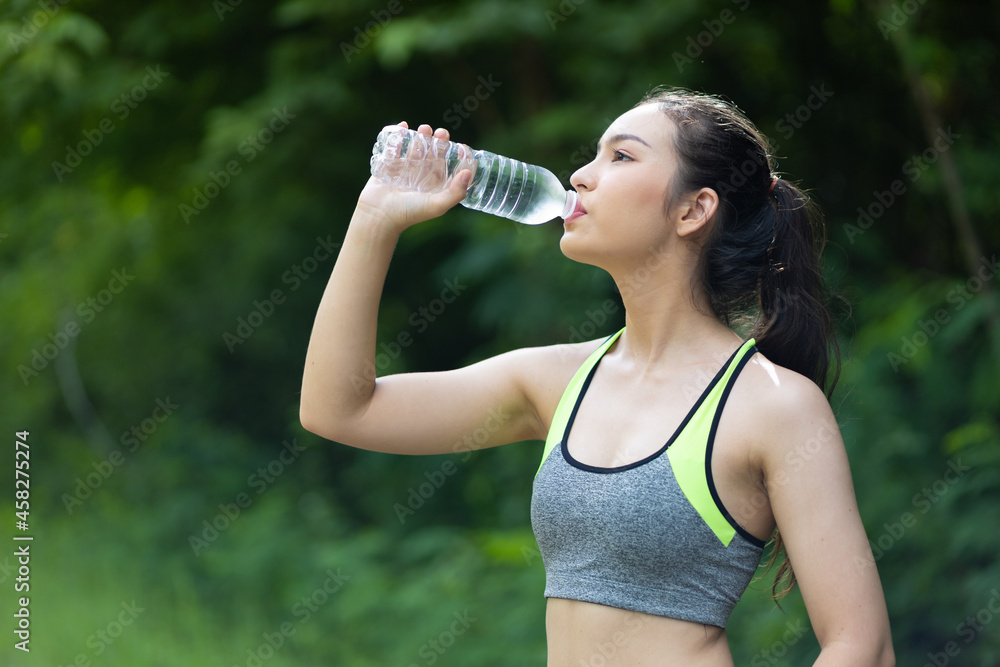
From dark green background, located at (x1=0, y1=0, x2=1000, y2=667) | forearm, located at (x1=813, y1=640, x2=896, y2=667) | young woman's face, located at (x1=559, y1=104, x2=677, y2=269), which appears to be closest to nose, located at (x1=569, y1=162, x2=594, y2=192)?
young woman's face, located at (x1=559, y1=104, x2=677, y2=269)

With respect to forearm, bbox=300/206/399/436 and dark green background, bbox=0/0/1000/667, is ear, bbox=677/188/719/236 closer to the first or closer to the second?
forearm, bbox=300/206/399/436

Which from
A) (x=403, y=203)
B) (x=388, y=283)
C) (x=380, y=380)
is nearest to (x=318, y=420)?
(x=380, y=380)

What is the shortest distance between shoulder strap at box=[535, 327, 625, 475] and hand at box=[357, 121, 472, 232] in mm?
410

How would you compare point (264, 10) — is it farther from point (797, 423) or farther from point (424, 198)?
point (797, 423)

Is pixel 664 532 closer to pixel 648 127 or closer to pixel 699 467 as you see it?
pixel 699 467

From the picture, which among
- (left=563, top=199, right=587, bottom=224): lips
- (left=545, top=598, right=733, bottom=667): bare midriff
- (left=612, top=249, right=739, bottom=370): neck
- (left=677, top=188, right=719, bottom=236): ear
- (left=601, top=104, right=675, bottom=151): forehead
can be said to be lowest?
(left=545, top=598, right=733, bottom=667): bare midriff

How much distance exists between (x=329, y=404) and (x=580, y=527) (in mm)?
545

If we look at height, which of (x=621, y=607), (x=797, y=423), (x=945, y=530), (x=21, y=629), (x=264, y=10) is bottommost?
(x=21, y=629)

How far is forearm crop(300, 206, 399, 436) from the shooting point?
1821 millimetres

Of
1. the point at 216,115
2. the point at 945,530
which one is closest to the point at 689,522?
the point at 945,530

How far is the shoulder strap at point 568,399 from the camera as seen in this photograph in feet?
5.79

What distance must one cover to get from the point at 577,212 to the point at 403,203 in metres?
0.34

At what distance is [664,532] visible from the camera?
158 cm

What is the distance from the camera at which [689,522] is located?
157cm
